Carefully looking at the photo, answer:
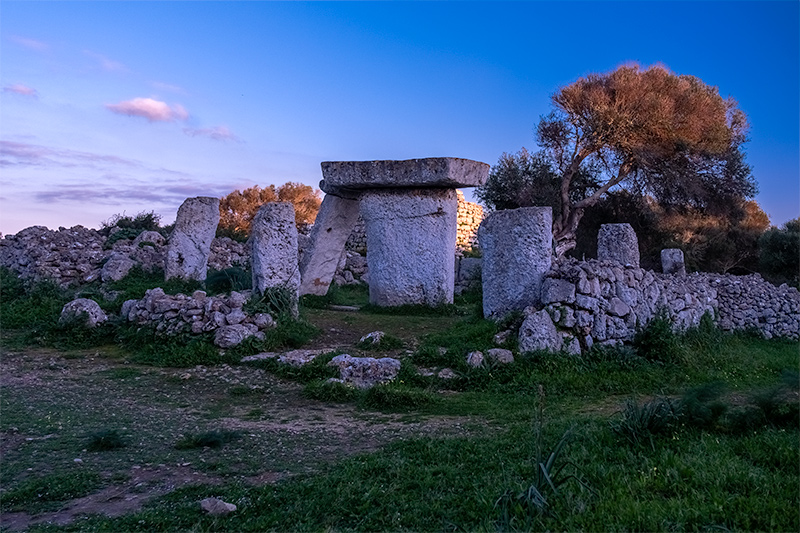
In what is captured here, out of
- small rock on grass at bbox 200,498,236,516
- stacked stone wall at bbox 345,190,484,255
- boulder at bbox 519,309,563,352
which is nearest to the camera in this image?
small rock on grass at bbox 200,498,236,516

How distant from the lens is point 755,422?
5223 millimetres

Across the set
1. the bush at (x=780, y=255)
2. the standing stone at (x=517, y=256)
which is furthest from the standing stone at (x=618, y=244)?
the bush at (x=780, y=255)

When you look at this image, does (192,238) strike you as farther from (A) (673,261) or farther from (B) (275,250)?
(A) (673,261)

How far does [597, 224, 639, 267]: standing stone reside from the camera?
1312 centimetres

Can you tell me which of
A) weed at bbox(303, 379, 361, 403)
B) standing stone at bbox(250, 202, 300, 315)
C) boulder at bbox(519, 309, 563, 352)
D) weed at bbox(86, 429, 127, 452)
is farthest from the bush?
weed at bbox(86, 429, 127, 452)

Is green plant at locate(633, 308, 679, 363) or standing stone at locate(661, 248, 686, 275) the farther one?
standing stone at locate(661, 248, 686, 275)

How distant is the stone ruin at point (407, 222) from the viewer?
13414 millimetres

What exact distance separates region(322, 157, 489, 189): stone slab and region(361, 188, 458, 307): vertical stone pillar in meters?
0.34

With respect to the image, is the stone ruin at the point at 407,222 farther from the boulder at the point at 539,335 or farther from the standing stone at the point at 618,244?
the boulder at the point at 539,335

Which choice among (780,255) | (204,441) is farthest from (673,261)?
(204,441)

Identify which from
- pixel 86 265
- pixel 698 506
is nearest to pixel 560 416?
pixel 698 506

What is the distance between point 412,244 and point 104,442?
8491mm

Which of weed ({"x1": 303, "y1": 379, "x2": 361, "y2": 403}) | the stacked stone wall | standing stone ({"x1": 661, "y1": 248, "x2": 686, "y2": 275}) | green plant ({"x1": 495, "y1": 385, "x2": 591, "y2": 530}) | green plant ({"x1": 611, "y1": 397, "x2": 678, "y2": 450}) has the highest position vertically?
the stacked stone wall

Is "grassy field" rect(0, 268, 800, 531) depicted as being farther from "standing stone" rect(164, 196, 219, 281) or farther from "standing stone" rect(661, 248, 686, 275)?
"standing stone" rect(661, 248, 686, 275)
